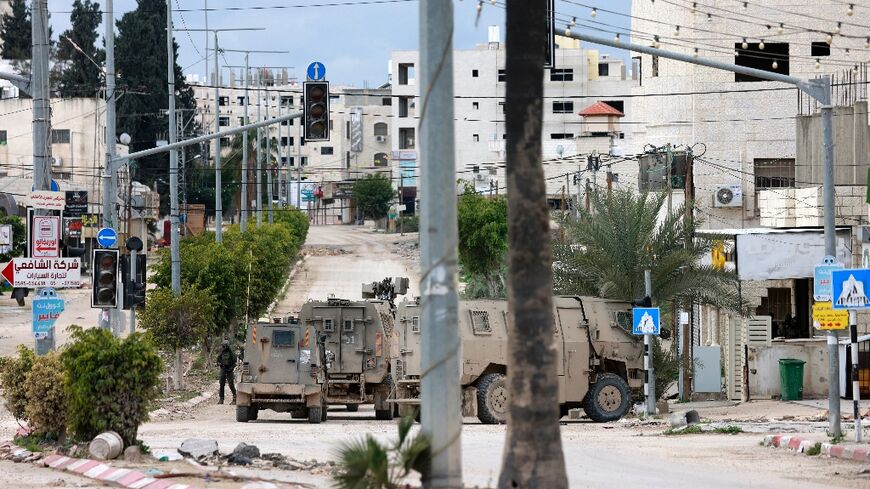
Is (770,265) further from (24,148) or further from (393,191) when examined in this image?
(393,191)

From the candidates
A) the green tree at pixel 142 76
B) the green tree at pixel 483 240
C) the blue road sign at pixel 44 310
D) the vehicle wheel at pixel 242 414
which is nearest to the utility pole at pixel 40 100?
the blue road sign at pixel 44 310

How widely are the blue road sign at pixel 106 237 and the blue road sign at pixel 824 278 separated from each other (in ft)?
46.9

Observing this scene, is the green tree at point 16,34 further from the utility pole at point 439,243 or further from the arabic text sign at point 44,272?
the utility pole at point 439,243

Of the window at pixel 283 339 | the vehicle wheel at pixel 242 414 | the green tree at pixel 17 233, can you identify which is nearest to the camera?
the vehicle wheel at pixel 242 414

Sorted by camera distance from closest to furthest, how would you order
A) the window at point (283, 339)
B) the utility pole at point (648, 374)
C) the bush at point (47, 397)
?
the bush at point (47, 397) < the utility pole at point (648, 374) < the window at point (283, 339)

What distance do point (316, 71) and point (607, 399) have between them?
850 centimetres

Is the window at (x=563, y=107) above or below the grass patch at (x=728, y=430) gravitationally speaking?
above

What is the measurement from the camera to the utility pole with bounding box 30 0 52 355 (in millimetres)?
22312

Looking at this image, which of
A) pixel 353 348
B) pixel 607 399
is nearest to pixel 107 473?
pixel 607 399

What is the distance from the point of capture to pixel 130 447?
18.0 meters

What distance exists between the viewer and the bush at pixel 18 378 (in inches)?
771

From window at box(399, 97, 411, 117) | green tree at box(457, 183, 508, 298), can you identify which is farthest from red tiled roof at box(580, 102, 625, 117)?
window at box(399, 97, 411, 117)

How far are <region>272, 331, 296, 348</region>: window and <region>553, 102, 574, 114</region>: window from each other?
267 ft

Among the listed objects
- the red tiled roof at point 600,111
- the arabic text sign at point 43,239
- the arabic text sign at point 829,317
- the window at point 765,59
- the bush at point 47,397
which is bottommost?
the bush at point 47,397
